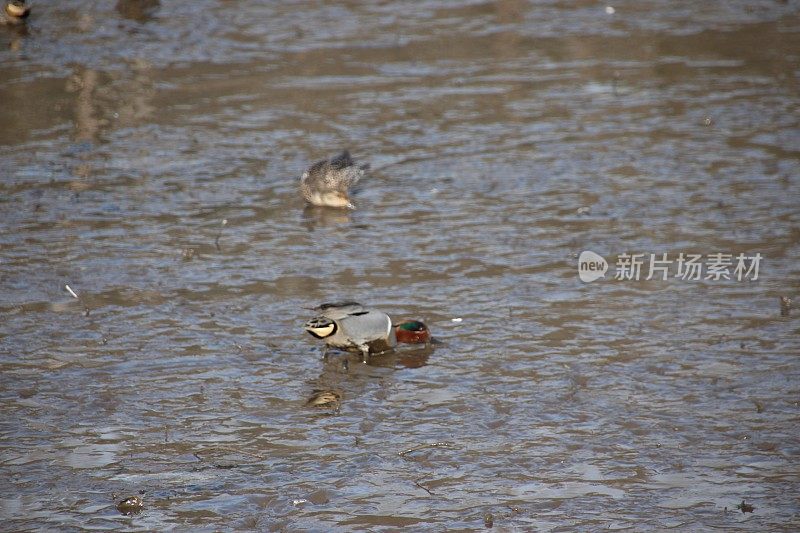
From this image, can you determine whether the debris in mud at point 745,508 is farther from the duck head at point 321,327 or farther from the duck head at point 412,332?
the duck head at point 321,327

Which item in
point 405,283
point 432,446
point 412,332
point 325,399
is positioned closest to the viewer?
point 432,446

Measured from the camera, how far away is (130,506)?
→ 223 inches

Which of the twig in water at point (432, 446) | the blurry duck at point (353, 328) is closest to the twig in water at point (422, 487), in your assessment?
the twig in water at point (432, 446)

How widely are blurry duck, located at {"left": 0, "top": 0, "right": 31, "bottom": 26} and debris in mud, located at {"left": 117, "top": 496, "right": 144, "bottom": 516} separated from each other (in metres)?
14.2

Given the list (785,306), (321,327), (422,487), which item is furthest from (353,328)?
(785,306)

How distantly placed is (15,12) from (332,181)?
9789 millimetres

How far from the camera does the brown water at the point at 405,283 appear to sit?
19.5 feet

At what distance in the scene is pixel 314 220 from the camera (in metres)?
10.7

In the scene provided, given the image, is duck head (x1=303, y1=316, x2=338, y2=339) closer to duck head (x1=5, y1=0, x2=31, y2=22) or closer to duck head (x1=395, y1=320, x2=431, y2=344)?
duck head (x1=395, y1=320, x2=431, y2=344)

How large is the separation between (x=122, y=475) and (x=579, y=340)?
3370 millimetres

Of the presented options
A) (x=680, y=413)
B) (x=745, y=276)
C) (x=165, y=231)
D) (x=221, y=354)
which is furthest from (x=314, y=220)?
(x=680, y=413)

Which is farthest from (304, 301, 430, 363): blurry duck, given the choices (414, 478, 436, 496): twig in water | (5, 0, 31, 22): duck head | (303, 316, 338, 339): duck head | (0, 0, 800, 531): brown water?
(5, 0, 31, 22): duck head

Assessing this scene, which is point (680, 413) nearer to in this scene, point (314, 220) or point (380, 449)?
point (380, 449)

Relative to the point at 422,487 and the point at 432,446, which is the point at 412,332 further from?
the point at 422,487
